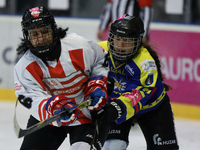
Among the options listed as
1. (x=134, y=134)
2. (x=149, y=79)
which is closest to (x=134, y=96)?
(x=149, y=79)

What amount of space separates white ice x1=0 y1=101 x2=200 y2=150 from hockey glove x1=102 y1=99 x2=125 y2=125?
3.94 ft

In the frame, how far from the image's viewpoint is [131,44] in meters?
2.14

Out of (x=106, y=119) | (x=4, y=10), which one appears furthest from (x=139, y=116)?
(x=4, y=10)

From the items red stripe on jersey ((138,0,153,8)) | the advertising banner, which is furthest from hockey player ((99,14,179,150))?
red stripe on jersey ((138,0,153,8))

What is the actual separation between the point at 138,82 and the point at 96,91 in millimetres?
295

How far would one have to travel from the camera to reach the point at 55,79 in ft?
6.45

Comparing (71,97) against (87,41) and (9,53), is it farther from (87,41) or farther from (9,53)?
(9,53)

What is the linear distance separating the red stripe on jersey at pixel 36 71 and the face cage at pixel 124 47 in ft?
1.69

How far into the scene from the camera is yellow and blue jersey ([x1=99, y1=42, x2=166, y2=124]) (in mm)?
2076

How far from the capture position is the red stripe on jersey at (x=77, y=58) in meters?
1.99

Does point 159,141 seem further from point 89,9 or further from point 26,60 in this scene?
point 89,9

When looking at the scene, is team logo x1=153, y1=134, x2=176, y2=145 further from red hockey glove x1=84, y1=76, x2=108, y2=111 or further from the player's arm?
the player's arm

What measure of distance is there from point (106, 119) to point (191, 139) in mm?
1780

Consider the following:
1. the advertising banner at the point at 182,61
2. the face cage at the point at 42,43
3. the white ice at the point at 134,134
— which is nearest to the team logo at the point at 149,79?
the face cage at the point at 42,43
